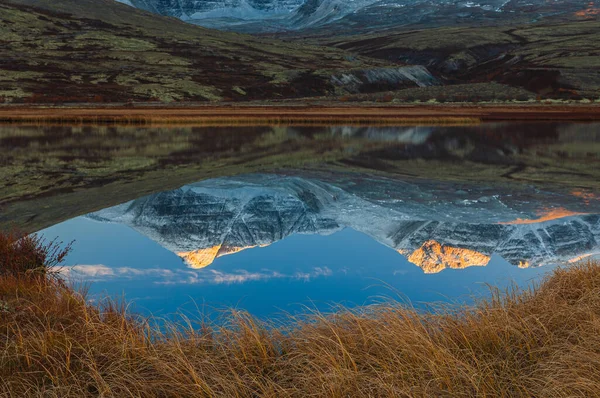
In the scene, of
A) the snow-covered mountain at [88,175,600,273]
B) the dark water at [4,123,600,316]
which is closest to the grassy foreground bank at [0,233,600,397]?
the dark water at [4,123,600,316]

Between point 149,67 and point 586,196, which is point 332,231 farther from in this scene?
point 149,67

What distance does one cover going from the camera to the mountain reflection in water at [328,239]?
13.6 metres

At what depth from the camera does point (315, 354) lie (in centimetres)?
734

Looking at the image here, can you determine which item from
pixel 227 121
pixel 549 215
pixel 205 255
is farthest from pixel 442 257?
pixel 227 121

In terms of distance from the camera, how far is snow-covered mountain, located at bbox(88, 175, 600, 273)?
1662cm

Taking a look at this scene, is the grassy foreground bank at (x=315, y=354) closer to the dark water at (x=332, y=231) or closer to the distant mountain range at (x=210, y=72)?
the dark water at (x=332, y=231)

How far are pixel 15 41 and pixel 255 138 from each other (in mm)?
133688

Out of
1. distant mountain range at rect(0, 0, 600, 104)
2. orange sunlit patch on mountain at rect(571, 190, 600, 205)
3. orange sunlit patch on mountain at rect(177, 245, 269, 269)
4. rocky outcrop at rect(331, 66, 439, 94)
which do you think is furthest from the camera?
rocky outcrop at rect(331, 66, 439, 94)

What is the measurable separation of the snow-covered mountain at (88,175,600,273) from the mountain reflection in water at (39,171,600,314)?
0.05 metres

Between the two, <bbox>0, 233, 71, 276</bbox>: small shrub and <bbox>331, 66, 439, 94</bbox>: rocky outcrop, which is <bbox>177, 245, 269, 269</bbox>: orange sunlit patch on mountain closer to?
<bbox>0, 233, 71, 276</bbox>: small shrub

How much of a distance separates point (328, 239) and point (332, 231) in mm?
1015

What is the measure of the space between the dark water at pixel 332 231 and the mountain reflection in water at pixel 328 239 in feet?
0.18

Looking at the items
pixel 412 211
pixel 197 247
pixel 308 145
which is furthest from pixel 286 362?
pixel 308 145

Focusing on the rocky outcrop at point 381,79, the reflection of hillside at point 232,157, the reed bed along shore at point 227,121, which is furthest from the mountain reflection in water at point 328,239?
the rocky outcrop at point 381,79
